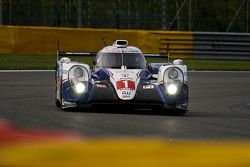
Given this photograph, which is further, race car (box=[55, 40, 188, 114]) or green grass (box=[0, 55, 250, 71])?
green grass (box=[0, 55, 250, 71])

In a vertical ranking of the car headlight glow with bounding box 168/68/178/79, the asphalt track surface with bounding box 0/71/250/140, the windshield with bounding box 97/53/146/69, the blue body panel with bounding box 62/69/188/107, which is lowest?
the asphalt track surface with bounding box 0/71/250/140

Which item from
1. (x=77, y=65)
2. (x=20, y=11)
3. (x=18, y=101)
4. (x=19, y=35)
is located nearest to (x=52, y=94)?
(x=18, y=101)

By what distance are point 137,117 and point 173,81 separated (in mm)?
944

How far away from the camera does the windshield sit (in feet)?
39.6

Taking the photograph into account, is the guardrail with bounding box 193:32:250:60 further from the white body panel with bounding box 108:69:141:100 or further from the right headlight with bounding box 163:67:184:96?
the white body panel with bounding box 108:69:141:100

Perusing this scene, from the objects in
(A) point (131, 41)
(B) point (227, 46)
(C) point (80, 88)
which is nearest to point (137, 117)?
(C) point (80, 88)

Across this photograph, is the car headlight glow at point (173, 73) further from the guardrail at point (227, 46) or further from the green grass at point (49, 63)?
the guardrail at point (227, 46)

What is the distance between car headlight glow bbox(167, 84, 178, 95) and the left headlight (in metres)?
1.21

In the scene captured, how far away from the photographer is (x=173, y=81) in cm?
1176

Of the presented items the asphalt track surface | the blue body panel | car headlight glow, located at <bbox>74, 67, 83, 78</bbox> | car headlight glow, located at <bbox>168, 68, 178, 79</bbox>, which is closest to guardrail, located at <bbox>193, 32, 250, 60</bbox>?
Answer: the asphalt track surface

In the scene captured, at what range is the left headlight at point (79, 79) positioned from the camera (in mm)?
11602

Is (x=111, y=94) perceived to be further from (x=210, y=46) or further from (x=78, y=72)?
(x=210, y=46)

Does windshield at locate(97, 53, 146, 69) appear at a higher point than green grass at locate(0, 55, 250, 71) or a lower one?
higher

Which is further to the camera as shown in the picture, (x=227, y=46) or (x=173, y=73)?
(x=227, y=46)
